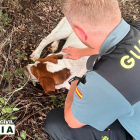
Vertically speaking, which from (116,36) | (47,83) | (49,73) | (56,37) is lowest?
(47,83)

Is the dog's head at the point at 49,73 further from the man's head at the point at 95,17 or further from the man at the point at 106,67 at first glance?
the man's head at the point at 95,17

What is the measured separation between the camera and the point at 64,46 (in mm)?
3527

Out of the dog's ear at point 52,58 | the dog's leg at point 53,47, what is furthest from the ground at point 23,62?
the dog's ear at point 52,58

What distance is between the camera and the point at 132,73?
64.0 inches

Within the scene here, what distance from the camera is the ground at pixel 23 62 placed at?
281cm

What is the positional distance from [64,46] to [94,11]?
180cm

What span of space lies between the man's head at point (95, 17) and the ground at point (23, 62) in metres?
0.65

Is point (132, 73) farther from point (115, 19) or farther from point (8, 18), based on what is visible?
point (8, 18)

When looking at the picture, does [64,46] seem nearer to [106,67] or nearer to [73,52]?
[73,52]

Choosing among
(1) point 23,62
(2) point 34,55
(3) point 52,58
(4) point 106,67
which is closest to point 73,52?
(3) point 52,58

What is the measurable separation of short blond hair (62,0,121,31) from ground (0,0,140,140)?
2.11 ft

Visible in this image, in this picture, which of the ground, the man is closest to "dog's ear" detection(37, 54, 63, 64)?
the ground

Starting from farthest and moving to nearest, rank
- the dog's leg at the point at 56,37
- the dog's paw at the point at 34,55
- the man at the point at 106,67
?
the dog's leg at the point at 56,37 < the dog's paw at the point at 34,55 < the man at the point at 106,67

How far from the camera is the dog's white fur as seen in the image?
2952 millimetres
